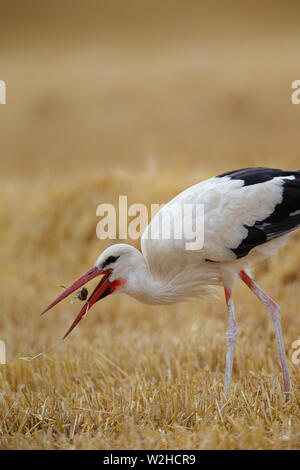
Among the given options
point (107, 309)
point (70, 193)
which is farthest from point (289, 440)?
point (70, 193)

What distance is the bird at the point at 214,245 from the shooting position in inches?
127

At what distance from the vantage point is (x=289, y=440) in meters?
2.46

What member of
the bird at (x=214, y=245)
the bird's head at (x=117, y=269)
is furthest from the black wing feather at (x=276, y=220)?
the bird's head at (x=117, y=269)

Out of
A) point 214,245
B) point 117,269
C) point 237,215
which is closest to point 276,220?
point 237,215

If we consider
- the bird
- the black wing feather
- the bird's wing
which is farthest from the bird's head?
the black wing feather

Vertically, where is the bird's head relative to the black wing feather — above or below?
below

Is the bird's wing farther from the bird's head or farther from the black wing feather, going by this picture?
the bird's head

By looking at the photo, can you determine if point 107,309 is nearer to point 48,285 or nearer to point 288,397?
point 48,285

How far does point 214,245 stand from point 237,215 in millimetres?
208

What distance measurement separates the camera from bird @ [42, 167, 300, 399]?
127 inches

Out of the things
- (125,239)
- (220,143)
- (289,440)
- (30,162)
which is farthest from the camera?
(30,162)

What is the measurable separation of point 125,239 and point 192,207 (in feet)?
13.5

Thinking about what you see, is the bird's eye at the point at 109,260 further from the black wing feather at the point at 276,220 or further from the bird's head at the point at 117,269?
the black wing feather at the point at 276,220
